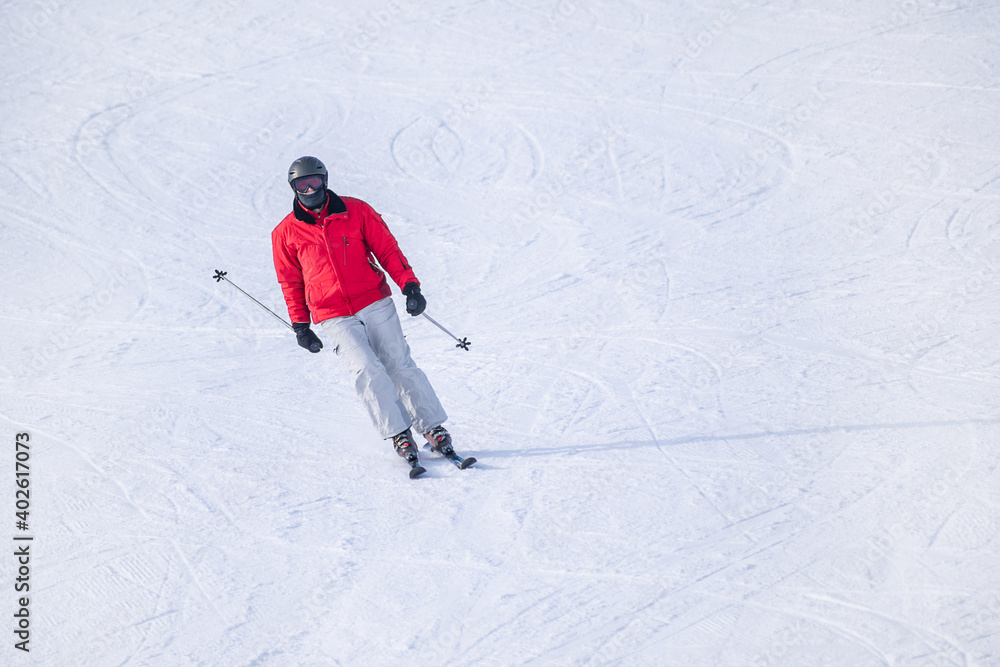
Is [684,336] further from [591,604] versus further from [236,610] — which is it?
[236,610]

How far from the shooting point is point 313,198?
15.7ft

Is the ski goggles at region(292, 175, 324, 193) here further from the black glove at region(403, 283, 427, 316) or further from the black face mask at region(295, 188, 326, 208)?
the black glove at region(403, 283, 427, 316)

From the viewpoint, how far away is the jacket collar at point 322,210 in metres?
4.88

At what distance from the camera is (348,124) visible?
11.4 metres

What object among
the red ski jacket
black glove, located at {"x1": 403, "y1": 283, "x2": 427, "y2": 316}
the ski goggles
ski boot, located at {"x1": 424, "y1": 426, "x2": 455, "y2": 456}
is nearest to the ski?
ski boot, located at {"x1": 424, "y1": 426, "x2": 455, "y2": 456}

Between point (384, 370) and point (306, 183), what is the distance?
1.16 m

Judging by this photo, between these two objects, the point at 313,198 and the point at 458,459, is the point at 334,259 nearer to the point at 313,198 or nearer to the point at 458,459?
the point at 313,198

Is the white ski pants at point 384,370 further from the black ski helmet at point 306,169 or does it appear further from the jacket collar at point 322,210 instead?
the black ski helmet at point 306,169

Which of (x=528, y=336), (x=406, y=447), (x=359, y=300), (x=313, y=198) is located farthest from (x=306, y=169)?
(x=528, y=336)

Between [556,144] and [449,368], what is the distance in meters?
4.97

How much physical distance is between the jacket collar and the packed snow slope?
4.81 feet

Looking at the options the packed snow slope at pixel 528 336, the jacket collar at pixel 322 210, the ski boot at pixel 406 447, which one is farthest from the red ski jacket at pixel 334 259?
the packed snow slope at pixel 528 336

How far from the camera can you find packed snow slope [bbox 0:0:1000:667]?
3.76m

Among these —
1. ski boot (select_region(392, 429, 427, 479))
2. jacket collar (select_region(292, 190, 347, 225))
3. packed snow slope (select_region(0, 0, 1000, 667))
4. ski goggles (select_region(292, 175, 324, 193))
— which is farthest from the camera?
ski boot (select_region(392, 429, 427, 479))
